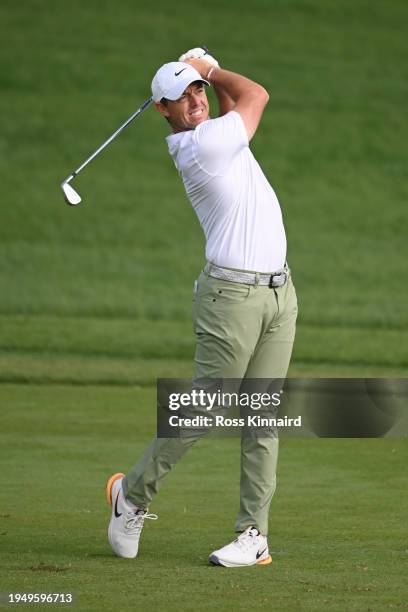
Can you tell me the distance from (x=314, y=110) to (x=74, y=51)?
201 inches

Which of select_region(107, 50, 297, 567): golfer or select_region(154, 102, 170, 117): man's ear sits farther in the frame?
select_region(154, 102, 170, 117): man's ear

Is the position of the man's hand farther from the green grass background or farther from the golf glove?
the green grass background

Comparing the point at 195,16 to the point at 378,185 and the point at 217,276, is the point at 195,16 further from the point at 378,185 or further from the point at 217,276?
the point at 217,276

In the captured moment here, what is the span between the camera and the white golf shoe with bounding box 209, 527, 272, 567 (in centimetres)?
476

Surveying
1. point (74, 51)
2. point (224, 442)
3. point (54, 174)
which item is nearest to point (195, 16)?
point (74, 51)

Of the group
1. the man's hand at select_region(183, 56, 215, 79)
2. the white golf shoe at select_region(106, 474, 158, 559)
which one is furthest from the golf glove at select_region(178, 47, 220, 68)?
the white golf shoe at select_region(106, 474, 158, 559)

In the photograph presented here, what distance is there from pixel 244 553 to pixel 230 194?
136cm

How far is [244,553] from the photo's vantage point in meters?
4.79

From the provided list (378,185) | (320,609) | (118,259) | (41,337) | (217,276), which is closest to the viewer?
(320,609)

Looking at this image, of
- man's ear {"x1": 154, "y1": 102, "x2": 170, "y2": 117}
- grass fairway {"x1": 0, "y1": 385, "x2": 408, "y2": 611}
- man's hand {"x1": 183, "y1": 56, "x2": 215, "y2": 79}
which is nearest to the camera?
grass fairway {"x1": 0, "y1": 385, "x2": 408, "y2": 611}

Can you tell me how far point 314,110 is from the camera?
22.8m

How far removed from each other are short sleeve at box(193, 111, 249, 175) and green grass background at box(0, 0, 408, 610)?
150 cm

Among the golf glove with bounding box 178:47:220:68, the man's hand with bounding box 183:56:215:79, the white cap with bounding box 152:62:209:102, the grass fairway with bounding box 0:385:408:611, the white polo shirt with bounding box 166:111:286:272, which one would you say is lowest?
the grass fairway with bounding box 0:385:408:611

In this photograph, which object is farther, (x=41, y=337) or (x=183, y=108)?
(x=41, y=337)
